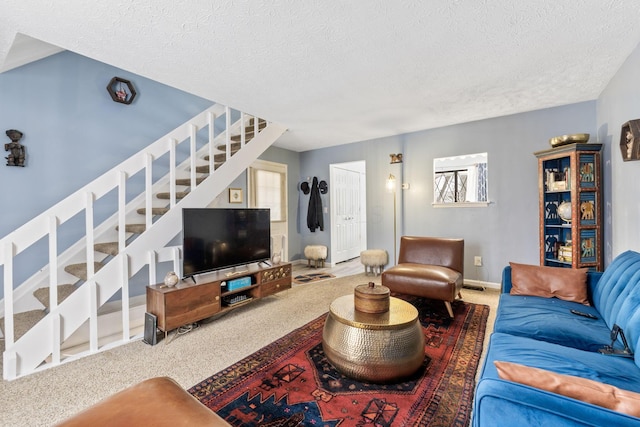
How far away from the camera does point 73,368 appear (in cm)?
202

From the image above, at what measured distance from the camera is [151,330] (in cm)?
239

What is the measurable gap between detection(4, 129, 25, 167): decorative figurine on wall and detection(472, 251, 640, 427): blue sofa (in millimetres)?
3942

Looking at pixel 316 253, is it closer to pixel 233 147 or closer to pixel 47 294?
pixel 233 147

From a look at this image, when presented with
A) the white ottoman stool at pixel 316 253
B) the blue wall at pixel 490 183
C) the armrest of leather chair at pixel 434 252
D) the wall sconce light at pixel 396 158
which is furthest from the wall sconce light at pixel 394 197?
the white ottoman stool at pixel 316 253

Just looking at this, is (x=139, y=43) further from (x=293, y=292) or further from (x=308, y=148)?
(x=308, y=148)

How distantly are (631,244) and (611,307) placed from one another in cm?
105

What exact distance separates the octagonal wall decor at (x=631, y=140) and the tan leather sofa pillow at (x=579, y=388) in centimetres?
216

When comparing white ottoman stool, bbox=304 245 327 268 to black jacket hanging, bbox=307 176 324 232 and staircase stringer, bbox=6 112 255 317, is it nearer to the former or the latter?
Result: black jacket hanging, bbox=307 176 324 232

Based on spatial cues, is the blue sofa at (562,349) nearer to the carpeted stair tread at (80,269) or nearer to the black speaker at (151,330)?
the black speaker at (151,330)

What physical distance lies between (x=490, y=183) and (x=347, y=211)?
109 inches

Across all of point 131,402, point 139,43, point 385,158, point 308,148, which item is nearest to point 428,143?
point 385,158

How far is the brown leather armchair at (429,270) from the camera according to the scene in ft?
9.34

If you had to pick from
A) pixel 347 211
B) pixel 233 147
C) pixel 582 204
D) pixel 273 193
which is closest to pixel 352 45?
pixel 233 147

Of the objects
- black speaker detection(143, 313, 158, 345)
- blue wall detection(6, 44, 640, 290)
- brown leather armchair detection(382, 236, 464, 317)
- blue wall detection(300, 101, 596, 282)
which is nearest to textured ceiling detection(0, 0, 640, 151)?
blue wall detection(6, 44, 640, 290)
